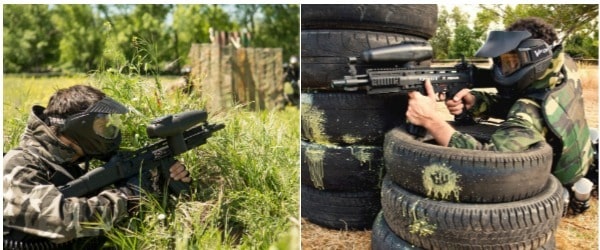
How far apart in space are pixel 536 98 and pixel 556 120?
148 millimetres

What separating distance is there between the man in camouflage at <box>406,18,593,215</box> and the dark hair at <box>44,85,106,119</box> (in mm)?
1662

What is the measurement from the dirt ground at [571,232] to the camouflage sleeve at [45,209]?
1.15m

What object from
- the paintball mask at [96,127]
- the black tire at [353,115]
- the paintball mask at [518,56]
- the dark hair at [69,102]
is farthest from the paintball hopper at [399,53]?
the dark hair at [69,102]

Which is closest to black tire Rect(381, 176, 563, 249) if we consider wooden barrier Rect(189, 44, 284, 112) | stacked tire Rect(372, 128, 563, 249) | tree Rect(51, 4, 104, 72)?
stacked tire Rect(372, 128, 563, 249)

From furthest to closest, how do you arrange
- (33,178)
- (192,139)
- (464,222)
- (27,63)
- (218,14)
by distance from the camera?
(218,14) → (27,63) → (192,139) → (33,178) → (464,222)

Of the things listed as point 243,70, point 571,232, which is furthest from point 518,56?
point 243,70

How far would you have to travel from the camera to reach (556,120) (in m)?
2.64

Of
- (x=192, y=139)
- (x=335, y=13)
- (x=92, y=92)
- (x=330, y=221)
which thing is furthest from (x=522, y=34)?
(x=92, y=92)

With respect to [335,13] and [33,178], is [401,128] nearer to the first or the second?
[335,13]

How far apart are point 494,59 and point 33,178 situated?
245 centimetres

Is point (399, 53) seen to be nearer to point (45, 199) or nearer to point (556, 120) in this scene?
point (556, 120)

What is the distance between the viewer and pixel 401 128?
9.00 ft

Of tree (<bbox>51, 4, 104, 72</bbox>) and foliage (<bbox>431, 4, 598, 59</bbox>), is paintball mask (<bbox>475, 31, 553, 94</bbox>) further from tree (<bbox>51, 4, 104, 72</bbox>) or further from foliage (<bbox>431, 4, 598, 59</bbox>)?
tree (<bbox>51, 4, 104, 72</bbox>)

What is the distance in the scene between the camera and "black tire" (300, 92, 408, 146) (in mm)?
2785
